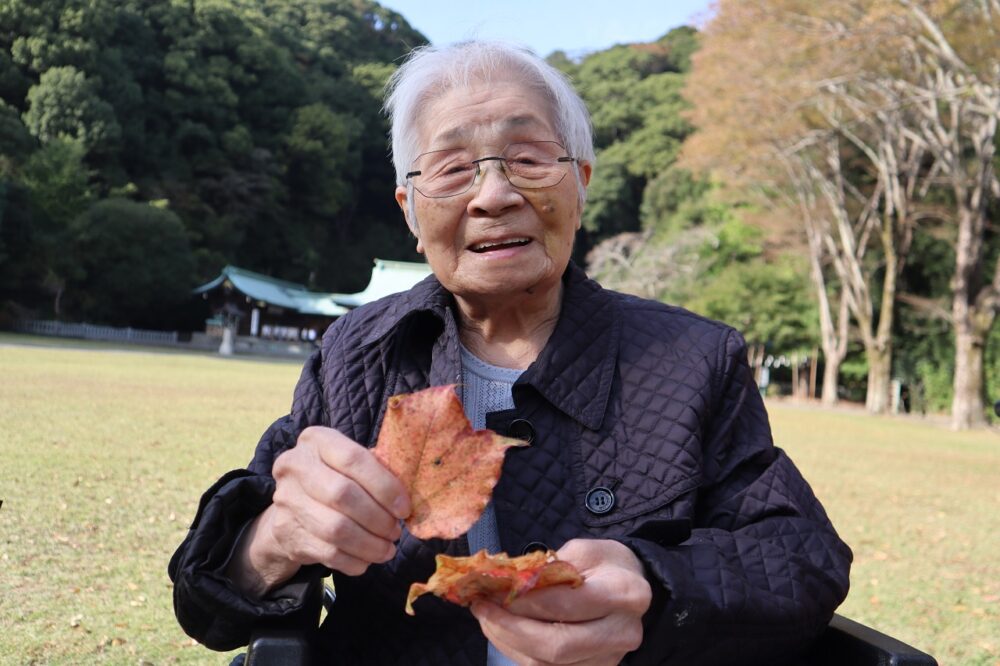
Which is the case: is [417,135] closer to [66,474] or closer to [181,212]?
[66,474]

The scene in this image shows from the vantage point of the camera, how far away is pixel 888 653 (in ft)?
4.21

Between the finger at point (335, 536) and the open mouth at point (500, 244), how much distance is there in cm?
61

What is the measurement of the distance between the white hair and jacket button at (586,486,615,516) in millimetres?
583

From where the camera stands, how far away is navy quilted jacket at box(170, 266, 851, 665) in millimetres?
1245

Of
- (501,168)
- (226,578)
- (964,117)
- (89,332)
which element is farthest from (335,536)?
(89,332)

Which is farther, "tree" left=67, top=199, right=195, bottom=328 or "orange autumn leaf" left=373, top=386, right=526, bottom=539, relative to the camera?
"tree" left=67, top=199, right=195, bottom=328

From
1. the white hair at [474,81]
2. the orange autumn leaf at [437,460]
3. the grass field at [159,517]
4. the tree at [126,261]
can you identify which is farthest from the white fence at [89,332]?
Answer: the orange autumn leaf at [437,460]

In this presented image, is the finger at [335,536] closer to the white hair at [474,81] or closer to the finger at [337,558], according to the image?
the finger at [337,558]

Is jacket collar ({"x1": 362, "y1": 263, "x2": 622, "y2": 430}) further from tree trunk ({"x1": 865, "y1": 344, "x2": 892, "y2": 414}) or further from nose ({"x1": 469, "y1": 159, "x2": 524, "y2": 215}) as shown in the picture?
tree trunk ({"x1": 865, "y1": 344, "x2": 892, "y2": 414})

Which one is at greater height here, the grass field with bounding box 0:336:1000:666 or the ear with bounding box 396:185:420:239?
the ear with bounding box 396:185:420:239

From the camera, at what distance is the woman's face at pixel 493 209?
1469 millimetres

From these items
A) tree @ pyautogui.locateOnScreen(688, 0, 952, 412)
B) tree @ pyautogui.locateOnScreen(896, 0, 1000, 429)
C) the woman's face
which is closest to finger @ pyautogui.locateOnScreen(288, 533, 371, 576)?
the woman's face

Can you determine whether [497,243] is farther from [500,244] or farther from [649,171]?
[649,171]

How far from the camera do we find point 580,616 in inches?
37.1
